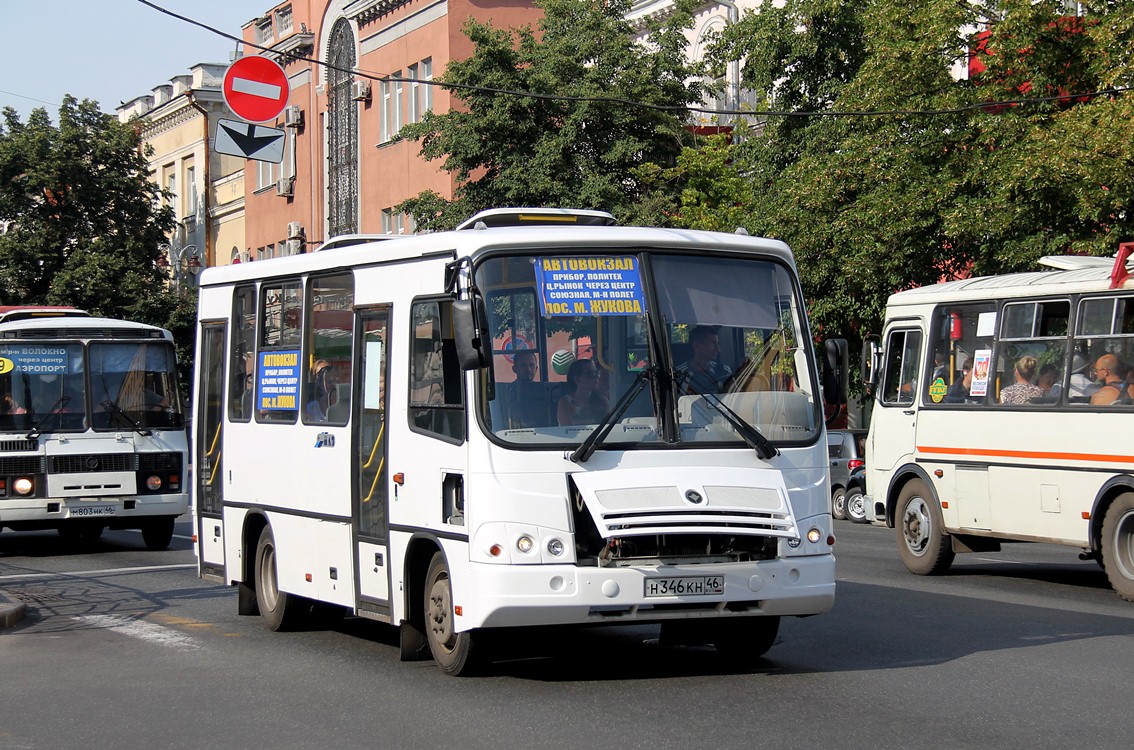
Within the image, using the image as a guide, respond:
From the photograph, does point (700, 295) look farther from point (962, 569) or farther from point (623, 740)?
point (962, 569)

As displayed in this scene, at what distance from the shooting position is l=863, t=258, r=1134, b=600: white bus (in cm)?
1513

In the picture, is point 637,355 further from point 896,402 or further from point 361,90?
point 361,90

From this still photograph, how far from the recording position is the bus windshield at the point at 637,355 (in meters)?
9.73

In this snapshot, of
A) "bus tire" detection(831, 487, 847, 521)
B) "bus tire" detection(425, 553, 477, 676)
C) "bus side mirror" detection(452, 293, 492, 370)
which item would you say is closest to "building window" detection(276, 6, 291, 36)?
"bus tire" detection(831, 487, 847, 521)

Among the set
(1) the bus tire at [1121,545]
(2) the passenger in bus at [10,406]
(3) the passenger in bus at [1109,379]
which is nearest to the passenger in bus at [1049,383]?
(3) the passenger in bus at [1109,379]

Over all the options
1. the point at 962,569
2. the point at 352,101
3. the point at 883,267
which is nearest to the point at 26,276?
the point at 352,101

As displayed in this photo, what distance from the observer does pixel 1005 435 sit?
1644 cm

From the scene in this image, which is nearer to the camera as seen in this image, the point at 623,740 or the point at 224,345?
the point at 623,740

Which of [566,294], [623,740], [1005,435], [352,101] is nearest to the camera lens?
[623,740]

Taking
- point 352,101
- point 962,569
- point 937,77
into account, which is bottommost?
point 962,569

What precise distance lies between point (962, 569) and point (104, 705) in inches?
438

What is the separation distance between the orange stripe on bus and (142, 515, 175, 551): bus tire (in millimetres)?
9855

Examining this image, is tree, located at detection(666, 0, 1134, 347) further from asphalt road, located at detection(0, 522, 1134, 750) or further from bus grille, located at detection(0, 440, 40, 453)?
bus grille, located at detection(0, 440, 40, 453)

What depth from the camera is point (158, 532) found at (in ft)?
72.5
